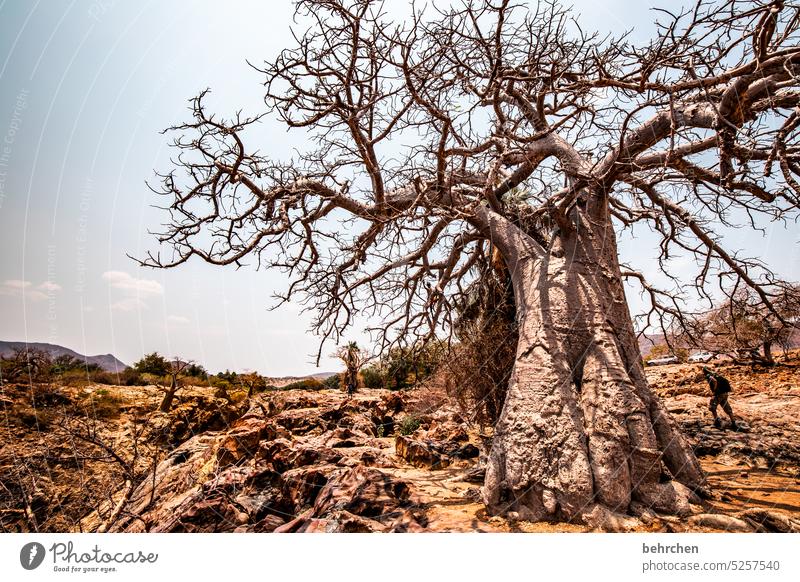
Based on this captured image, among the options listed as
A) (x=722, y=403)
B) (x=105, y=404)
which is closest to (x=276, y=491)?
(x=722, y=403)

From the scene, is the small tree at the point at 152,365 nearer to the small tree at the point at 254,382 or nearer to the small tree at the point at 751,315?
the small tree at the point at 254,382

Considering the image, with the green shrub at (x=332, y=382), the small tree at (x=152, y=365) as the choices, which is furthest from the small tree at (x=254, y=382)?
the green shrub at (x=332, y=382)

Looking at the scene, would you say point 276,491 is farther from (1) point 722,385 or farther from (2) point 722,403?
(2) point 722,403

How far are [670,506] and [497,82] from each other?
3.87m

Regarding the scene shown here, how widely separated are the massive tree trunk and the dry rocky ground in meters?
0.21

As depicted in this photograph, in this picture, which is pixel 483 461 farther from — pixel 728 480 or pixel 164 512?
pixel 164 512

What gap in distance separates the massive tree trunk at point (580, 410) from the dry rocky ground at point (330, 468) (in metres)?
0.21

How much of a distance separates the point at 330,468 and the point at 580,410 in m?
2.81

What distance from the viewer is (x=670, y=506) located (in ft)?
9.25

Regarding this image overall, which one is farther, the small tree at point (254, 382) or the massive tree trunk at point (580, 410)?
the small tree at point (254, 382)

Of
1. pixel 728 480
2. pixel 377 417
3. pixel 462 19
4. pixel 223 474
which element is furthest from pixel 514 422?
pixel 377 417

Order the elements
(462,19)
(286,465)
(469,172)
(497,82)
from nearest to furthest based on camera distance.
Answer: (497,82)
(462,19)
(286,465)
(469,172)

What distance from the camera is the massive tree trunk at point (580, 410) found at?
2913 millimetres

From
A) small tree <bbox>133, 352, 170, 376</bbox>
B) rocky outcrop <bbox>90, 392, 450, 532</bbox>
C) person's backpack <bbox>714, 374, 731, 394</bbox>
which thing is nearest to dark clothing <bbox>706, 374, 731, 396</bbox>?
person's backpack <bbox>714, 374, 731, 394</bbox>
